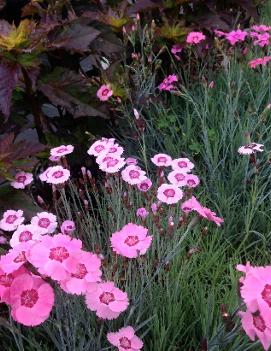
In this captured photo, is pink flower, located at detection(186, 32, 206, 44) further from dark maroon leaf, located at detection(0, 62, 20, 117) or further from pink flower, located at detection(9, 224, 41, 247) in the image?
pink flower, located at detection(9, 224, 41, 247)

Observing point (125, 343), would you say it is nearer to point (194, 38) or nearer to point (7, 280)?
point (7, 280)

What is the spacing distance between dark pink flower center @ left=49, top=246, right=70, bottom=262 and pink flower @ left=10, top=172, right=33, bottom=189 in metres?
0.79

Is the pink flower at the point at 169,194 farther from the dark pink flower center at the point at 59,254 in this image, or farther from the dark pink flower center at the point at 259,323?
the dark pink flower center at the point at 259,323

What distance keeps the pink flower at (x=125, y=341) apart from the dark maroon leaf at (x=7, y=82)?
1.02 metres

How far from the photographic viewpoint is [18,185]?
2004mm

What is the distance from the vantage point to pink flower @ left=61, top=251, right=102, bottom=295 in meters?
1.19

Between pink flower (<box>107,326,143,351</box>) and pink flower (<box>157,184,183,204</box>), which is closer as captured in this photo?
pink flower (<box>107,326,143,351</box>)

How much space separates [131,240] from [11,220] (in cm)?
58

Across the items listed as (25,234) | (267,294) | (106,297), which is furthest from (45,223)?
(267,294)

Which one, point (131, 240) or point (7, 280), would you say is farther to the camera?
point (131, 240)

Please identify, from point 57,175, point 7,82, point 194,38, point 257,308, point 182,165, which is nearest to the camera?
point 257,308

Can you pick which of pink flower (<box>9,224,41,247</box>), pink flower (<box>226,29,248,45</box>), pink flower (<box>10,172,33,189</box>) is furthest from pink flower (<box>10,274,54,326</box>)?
pink flower (<box>226,29,248,45</box>)

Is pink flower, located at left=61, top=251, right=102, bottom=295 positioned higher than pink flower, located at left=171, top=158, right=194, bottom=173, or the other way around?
pink flower, located at left=61, top=251, right=102, bottom=295

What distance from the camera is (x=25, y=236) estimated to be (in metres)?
1.58
